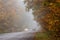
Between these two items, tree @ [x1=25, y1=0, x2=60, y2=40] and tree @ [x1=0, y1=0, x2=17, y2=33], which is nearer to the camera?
tree @ [x1=25, y1=0, x2=60, y2=40]

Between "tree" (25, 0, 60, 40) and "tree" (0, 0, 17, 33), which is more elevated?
"tree" (0, 0, 17, 33)

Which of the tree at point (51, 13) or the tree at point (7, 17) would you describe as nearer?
the tree at point (51, 13)

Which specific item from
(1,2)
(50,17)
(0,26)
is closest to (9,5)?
(1,2)

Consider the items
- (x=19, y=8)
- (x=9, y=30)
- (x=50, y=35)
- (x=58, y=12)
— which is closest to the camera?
(x=58, y=12)

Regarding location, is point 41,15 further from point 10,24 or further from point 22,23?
point 22,23

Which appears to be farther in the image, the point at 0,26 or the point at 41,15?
the point at 0,26

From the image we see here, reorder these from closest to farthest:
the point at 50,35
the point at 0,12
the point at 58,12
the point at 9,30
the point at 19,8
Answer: the point at 58,12 < the point at 50,35 < the point at 0,12 < the point at 9,30 < the point at 19,8

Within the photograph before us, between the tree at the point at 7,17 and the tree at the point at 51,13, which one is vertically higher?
the tree at the point at 7,17

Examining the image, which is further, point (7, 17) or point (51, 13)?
point (7, 17)

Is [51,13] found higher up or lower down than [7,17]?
lower down

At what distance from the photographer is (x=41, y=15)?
844 cm

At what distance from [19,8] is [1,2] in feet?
14.1

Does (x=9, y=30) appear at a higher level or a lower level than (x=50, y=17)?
higher

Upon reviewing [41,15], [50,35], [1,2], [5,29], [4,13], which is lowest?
[50,35]
